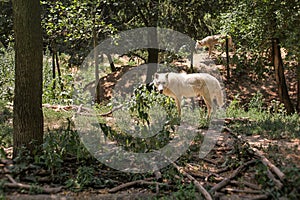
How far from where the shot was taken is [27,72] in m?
5.23

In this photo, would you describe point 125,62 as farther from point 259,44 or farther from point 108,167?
point 108,167

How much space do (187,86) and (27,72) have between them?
398 centimetres

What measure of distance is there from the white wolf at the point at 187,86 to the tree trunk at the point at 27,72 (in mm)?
3006

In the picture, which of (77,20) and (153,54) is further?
(153,54)

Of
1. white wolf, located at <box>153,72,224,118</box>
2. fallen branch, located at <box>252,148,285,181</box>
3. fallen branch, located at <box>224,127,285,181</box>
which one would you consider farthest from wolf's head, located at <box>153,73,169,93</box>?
fallen branch, located at <box>252,148,285,181</box>

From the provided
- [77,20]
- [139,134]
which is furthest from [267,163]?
[77,20]

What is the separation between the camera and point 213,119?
8430 millimetres

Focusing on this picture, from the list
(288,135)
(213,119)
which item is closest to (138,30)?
(213,119)

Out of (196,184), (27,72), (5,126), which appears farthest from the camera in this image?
(5,126)

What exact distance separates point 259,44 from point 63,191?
899 centimetres

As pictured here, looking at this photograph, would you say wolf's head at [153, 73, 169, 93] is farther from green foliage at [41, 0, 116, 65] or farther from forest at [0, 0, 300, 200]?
green foliage at [41, 0, 116, 65]

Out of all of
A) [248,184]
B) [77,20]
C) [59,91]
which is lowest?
[248,184]

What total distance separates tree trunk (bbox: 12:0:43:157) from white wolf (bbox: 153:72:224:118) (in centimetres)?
301

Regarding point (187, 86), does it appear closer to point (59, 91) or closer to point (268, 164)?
point (268, 164)
